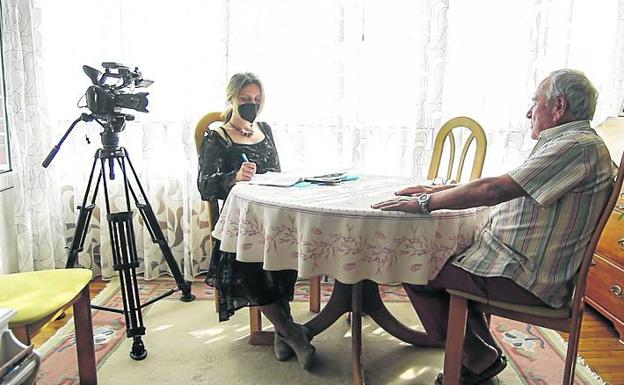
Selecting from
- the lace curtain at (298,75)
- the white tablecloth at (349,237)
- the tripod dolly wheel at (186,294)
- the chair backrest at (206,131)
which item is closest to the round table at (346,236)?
the white tablecloth at (349,237)

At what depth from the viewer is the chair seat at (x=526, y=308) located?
4.92 ft

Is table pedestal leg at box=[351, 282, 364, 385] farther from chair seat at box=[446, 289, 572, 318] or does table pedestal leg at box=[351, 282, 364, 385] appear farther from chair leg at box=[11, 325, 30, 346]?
chair leg at box=[11, 325, 30, 346]

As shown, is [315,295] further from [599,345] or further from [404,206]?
Answer: [599,345]

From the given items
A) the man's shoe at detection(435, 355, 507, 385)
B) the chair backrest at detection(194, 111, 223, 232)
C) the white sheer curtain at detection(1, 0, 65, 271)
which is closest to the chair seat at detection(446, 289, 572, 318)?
the man's shoe at detection(435, 355, 507, 385)

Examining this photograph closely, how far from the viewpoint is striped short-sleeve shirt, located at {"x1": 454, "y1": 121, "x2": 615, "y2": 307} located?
1.43m

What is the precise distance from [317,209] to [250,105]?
0.89 metres

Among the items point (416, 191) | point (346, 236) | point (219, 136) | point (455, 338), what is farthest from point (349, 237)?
point (219, 136)

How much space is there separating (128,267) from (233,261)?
45cm

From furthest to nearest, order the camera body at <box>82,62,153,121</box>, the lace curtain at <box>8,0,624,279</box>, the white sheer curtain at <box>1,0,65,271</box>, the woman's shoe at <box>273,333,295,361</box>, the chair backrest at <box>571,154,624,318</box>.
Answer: the lace curtain at <box>8,0,624,279</box> → the white sheer curtain at <box>1,0,65,271</box> → the woman's shoe at <box>273,333,295,361</box> → the camera body at <box>82,62,153,121</box> → the chair backrest at <box>571,154,624,318</box>

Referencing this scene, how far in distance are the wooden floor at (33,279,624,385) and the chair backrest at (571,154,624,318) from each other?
29.0 inches

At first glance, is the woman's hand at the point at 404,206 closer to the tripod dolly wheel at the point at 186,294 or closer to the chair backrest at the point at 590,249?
the chair backrest at the point at 590,249

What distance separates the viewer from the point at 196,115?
9.34 ft

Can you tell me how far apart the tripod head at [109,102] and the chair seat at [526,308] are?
1.46 metres

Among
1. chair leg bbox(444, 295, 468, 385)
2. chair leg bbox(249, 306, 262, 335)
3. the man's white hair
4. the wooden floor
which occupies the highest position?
the man's white hair
